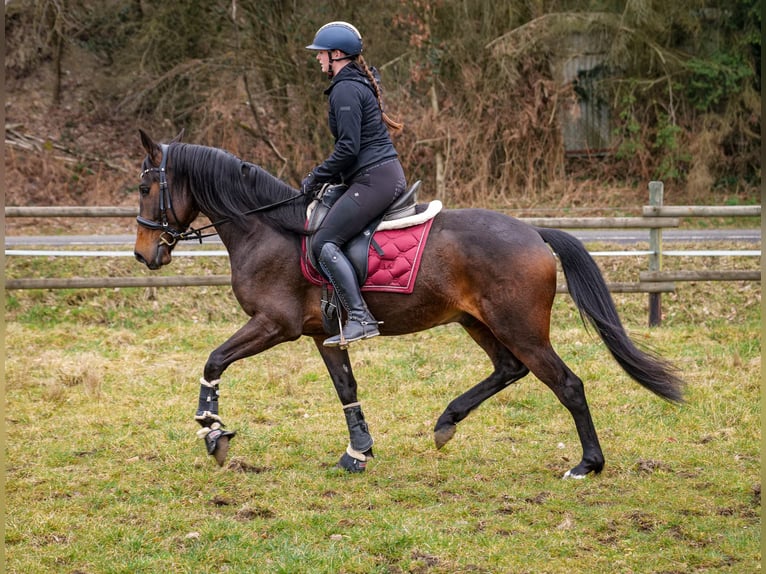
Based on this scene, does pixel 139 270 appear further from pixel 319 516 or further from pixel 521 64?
pixel 521 64

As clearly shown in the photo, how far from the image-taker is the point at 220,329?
35.0ft

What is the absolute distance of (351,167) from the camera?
19.2ft

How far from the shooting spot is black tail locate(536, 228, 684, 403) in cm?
582

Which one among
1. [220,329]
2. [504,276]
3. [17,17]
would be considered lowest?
[220,329]

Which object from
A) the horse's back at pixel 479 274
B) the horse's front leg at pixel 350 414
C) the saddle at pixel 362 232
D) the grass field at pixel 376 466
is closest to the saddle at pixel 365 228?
the saddle at pixel 362 232

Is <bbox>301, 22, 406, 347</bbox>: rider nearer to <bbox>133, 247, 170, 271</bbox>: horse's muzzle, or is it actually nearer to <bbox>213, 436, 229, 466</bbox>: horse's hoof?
<bbox>213, 436, 229, 466</bbox>: horse's hoof

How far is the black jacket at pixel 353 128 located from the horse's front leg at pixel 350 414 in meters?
1.30

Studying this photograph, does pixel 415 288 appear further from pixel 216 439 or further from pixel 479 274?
pixel 216 439

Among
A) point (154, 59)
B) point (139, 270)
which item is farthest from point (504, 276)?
point (154, 59)

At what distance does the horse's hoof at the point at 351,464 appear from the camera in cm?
599

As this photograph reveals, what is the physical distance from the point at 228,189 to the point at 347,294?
1.22m

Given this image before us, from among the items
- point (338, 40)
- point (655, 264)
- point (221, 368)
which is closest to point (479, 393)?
point (221, 368)

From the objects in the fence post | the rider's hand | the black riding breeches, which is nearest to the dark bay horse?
the rider's hand

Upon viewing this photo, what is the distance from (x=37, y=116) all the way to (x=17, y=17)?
3.02 meters
